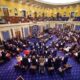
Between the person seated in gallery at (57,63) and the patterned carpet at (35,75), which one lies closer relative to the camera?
the patterned carpet at (35,75)

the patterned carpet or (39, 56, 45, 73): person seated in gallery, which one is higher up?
(39, 56, 45, 73): person seated in gallery

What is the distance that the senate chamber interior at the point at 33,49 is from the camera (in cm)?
820

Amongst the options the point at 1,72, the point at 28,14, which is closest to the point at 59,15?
the point at 28,14

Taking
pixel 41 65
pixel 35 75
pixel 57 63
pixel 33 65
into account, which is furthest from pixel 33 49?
pixel 57 63

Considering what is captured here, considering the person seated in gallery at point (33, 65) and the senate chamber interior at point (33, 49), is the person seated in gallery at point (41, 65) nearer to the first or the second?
the senate chamber interior at point (33, 49)

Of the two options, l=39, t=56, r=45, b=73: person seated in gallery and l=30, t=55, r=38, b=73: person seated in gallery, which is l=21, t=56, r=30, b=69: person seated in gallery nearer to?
l=30, t=55, r=38, b=73: person seated in gallery

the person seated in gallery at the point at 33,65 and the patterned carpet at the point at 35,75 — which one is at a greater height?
the person seated in gallery at the point at 33,65

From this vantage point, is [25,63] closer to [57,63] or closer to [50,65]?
[50,65]

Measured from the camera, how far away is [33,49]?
36.9ft

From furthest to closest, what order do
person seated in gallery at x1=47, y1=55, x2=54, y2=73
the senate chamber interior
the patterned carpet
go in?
1. the senate chamber interior
2. person seated in gallery at x1=47, y1=55, x2=54, y2=73
3. the patterned carpet

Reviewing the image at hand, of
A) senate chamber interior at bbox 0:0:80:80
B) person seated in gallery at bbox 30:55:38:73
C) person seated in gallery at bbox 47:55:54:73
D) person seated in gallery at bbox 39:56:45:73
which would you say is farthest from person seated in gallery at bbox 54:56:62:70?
person seated in gallery at bbox 30:55:38:73

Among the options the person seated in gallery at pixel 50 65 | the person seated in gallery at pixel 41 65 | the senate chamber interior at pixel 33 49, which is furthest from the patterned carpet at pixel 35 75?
the person seated in gallery at pixel 50 65

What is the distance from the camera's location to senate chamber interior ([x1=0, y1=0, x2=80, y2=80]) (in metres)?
8.20

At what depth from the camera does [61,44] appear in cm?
1283
